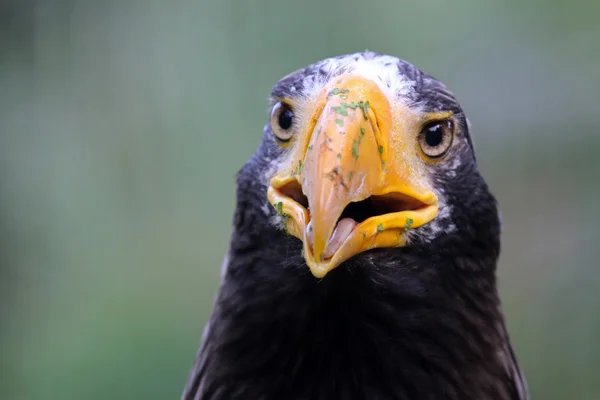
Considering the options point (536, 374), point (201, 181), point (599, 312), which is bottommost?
point (536, 374)

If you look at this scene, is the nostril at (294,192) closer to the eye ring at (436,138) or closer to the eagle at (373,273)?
the eagle at (373,273)

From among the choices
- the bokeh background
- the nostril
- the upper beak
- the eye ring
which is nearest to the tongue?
the upper beak

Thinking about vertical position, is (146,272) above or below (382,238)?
below

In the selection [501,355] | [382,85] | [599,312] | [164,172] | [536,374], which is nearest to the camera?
[382,85]

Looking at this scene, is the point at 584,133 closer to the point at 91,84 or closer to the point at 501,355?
the point at 501,355

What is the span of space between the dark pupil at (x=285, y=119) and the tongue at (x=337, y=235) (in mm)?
415

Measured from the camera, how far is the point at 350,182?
144 centimetres

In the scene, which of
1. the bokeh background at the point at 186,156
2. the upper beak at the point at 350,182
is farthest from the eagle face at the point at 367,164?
the bokeh background at the point at 186,156

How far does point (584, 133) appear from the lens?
457 centimetres

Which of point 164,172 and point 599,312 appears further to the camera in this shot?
point 164,172

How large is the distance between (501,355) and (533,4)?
12.1 ft

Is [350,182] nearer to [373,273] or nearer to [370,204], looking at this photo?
[370,204]

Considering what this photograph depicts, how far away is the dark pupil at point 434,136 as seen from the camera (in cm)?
179

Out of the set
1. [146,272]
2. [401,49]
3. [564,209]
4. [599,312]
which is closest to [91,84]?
[146,272]
